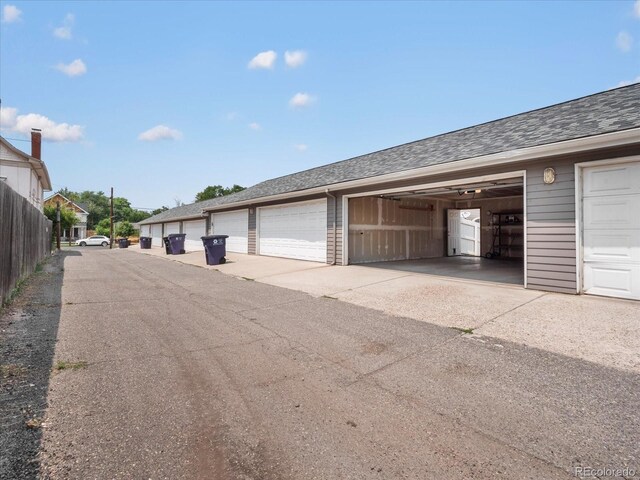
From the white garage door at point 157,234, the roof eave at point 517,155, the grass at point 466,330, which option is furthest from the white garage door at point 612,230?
the white garage door at point 157,234

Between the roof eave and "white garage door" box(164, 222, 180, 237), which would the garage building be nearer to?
the roof eave

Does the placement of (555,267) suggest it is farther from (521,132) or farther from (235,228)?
(235,228)

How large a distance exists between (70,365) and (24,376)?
1.15 ft

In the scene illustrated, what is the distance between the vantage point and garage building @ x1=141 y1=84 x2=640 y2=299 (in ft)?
19.0

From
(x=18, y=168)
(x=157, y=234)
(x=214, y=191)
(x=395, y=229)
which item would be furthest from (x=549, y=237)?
(x=214, y=191)

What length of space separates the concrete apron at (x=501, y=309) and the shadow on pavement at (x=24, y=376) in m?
4.47

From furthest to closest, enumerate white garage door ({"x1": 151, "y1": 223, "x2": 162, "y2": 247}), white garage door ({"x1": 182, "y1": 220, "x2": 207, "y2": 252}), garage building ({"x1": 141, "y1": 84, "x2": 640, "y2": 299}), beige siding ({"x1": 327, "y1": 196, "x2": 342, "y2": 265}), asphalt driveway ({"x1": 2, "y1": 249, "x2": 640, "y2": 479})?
white garage door ({"x1": 151, "y1": 223, "x2": 162, "y2": 247}) < white garage door ({"x1": 182, "y1": 220, "x2": 207, "y2": 252}) < beige siding ({"x1": 327, "y1": 196, "x2": 342, "y2": 265}) < garage building ({"x1": 141, "y1": 84, "x2": 640, "y2": 299}) < asphalt driveway ({"x1": 2, "y1": 249, "x2": 640, "y2": 479})

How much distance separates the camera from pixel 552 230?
646 centimetres

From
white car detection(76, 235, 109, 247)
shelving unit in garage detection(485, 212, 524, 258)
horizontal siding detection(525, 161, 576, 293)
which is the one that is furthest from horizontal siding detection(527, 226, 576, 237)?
white car detection(76, 235, 109, 247)

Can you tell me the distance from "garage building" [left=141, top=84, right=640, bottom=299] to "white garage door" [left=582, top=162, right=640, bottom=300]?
0.01m

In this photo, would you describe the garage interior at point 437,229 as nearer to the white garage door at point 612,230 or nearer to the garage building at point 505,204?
the garage building at point 505,204

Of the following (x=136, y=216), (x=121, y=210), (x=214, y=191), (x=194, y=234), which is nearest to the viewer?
(x=194, y=234)

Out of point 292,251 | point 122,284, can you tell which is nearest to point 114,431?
point 122,284

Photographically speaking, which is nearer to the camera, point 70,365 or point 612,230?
point 70,365
